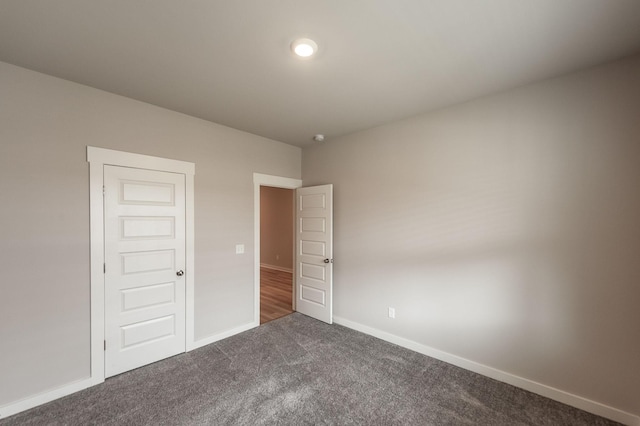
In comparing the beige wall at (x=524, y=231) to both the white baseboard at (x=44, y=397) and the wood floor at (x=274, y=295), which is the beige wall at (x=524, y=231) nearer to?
the wood floor at (x=274, y=295)

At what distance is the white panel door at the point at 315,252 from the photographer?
3.74m

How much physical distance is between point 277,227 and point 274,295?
9.21ft

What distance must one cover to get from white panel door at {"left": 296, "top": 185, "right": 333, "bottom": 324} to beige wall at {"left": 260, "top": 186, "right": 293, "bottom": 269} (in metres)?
3.02

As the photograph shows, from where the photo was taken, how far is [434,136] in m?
2.87

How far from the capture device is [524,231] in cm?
231

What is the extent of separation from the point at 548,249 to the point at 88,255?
4.07 meters

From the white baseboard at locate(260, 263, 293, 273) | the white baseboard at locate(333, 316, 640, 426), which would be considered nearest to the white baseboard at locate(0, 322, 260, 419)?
the white baseboard at locate(333, 316, 640, 426)

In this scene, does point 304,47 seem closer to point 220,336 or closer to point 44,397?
point 220,336

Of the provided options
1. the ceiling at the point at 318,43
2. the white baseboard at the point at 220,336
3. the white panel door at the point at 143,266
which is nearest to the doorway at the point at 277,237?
the white baseboard at the point at 220,336

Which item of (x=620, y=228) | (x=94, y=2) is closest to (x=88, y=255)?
Answer: (x=94, y=2)

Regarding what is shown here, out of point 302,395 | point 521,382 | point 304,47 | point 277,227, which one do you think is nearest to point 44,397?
point 302,395

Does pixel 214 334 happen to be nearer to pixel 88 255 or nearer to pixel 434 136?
pixel 88 255

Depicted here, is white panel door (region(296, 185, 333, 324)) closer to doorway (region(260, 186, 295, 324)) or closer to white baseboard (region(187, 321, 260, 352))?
white baseboard (region(187, 321, 260, 352))

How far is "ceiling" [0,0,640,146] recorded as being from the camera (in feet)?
4.89
